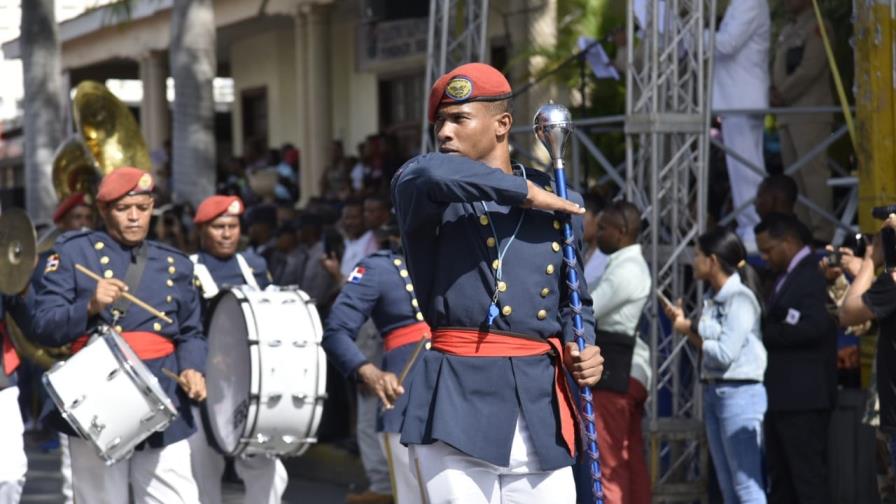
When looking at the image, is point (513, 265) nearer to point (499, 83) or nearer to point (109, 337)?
point (499, 83)

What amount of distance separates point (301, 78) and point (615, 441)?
13.1 metres

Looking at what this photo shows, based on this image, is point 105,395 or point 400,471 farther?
point 400,471

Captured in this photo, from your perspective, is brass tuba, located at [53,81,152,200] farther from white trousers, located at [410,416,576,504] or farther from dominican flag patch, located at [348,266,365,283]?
white trousers, located at [410,416,576,504]

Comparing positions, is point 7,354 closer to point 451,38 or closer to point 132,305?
point 132,305

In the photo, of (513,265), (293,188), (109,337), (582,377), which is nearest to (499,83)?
(513,265)

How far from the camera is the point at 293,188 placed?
20250 mm

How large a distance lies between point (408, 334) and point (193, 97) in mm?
6925

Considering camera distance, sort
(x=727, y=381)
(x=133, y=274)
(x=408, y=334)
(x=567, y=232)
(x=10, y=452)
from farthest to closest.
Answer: (x=727, y=381)
(x=408, y=334)
(x=133, y=274)
(x=10, y=452)
(x=567, y=232)

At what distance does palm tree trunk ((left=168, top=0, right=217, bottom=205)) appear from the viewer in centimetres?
1495

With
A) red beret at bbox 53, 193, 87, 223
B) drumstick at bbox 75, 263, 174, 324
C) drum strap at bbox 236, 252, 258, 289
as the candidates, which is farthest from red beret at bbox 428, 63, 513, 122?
red beret at bbox 53, 193, 87, 223

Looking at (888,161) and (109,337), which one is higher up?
(888,161)

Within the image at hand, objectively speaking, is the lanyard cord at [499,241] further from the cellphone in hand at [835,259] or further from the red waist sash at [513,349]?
the cellphone in hand at [835,259]

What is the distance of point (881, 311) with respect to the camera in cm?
743

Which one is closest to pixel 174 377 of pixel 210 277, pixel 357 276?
pixel 357 276
